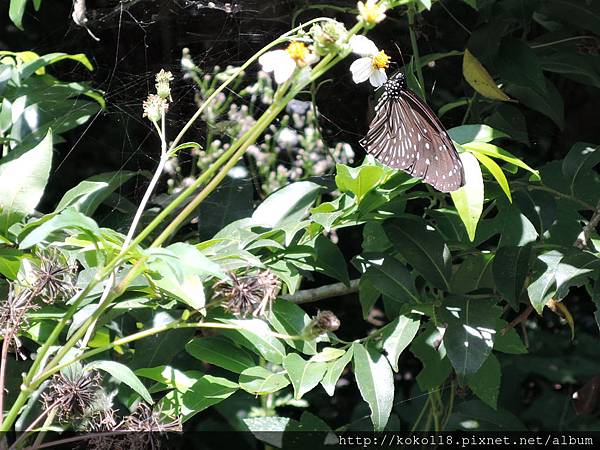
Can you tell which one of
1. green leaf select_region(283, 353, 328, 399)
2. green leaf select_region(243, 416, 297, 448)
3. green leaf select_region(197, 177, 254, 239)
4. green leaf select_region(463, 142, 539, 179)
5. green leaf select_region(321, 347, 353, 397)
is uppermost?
green leaf select_region(463, 142, 539, 179)

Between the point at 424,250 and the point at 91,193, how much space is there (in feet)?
1.61

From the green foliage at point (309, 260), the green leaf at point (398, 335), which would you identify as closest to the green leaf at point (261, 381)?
the green foliage at point (309, 260)

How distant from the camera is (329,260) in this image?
1.05 metres

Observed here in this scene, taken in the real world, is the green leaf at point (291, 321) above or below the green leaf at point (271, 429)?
above

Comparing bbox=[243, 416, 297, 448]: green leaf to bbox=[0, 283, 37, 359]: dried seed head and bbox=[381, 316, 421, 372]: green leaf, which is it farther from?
bbox=[0, 283, 37, 359]: dried seed head

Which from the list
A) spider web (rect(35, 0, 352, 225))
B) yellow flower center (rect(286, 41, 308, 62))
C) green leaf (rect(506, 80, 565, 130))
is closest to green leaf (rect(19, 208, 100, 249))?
yellow flower center (rect(286, 41, 308, 62))

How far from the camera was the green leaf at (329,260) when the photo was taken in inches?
41.3

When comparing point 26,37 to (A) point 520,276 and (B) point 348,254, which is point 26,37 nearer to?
(B) point 348,254

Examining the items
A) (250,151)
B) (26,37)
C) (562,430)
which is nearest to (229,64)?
(250,151)

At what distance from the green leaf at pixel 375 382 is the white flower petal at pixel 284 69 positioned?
403mm

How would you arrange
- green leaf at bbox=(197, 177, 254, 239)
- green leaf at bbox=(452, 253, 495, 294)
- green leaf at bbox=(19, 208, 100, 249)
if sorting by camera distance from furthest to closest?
green leaf at bbox=(197, 177, 254, 239), green leaf at bbox=(452, 253, 495, 294), green leaf at bbox=(19, 208, 100, 249)

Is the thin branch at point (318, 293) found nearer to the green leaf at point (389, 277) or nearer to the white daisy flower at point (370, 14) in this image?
the green leaf at point (389, 277)

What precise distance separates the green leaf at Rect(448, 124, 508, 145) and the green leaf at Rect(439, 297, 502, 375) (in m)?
→ 0.20

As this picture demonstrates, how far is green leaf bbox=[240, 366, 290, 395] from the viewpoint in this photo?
941 mm
